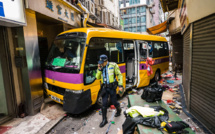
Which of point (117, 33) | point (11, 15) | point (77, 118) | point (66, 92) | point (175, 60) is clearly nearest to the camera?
point (11, 15)

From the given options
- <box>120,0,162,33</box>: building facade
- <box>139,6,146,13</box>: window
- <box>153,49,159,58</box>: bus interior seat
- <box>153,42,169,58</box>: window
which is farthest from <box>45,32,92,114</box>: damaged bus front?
<box>139,6,146,13</box>: window

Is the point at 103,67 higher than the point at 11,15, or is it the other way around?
the point at 11,15

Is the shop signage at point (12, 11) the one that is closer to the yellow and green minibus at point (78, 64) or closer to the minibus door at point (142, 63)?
the yellow and green minibus at point (78, 64)

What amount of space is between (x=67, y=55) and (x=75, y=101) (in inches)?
59.8

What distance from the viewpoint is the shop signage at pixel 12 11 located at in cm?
350

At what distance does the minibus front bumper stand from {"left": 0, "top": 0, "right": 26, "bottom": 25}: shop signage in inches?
99.2

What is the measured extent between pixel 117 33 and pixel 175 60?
9.83 meters

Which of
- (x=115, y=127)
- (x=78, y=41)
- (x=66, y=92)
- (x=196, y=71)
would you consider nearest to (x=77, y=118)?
(x=66, y=92)

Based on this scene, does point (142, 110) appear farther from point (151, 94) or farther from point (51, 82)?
point (51, 82)

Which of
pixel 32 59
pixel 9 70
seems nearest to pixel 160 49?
pixel 32 59

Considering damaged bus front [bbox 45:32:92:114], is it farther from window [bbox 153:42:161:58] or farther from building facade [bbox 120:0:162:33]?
building facade [bbox 120:0:162:33]

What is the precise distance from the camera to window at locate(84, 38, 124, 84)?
4.25 meters

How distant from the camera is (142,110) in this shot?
8.85 ft

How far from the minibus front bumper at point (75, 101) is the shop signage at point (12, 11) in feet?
8.26
